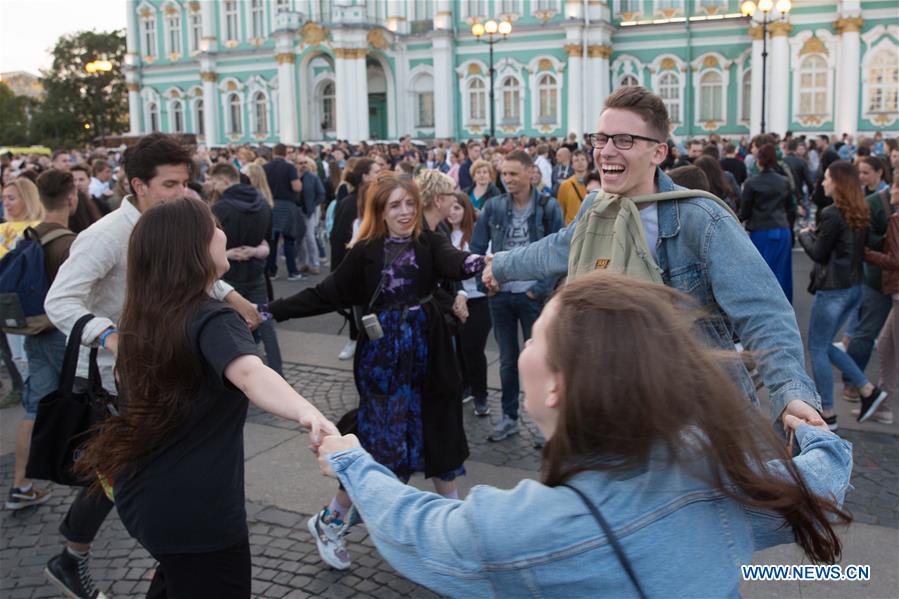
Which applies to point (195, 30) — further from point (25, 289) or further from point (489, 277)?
point (489, 277)

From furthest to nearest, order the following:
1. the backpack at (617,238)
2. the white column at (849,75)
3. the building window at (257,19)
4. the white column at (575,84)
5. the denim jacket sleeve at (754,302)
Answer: the building window at (257,19), the white column at (575,84), the white column at (849,75), the backpack at (617,238), the denim jacket sleeve at (754,302)

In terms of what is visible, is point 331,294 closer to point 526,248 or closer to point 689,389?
point 526,248

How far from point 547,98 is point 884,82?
514 inches

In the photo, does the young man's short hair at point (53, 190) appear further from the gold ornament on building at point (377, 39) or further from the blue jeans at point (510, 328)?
the gold ornament on building at point (377, 39)

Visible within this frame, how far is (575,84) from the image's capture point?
35125mm

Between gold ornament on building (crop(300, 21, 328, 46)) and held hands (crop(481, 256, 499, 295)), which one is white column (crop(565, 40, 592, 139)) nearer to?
gold ornament on building (crop(300, 21, 328, 46))

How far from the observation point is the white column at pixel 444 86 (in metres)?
37.2

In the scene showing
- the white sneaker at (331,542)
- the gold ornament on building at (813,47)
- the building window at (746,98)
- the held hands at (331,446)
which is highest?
the gold ornament on building at (813,47)

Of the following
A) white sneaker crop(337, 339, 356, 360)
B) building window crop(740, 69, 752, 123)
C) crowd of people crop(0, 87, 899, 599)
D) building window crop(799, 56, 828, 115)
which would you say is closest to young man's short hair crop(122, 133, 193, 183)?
crowd of people crop(0, 87, 899, 599)

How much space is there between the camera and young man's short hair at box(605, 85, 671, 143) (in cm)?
284

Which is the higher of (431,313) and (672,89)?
(672,89)

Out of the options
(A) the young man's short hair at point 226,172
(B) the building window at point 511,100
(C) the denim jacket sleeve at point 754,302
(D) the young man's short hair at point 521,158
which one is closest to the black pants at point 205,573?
(C) the denim jacket sleeve at point 754,302

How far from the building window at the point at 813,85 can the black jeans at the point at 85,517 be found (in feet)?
109

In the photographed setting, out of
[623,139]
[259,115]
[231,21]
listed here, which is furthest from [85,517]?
[231,21]
